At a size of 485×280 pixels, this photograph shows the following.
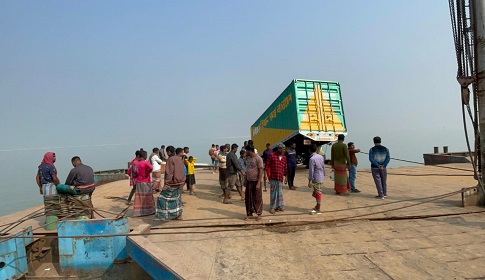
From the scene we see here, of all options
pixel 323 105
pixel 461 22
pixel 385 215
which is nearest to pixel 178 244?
pixel 385 215

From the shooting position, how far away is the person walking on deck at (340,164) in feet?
24.5

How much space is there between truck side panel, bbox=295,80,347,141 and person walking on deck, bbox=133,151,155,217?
22.1ft

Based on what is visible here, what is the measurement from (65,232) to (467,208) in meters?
7.65

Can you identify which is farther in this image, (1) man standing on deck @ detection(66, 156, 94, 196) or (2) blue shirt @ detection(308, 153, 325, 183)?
(2) blue shirt @ detection(308, 153, 325, 183)

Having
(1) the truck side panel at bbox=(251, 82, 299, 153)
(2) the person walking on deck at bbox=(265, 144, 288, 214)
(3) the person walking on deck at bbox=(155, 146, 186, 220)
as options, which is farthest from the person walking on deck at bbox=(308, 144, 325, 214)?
(1) the truck side panel at bbox=(251, 82, 299, 153)

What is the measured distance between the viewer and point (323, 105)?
1209cm

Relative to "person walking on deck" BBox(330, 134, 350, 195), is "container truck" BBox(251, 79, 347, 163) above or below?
above

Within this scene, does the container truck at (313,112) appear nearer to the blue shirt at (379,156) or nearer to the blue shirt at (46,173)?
the blue shirt at (379,156)

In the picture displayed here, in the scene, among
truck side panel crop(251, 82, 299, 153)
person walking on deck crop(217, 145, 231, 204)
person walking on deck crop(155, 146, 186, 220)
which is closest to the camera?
person walking on deck crop(155, 146, 186, 220)

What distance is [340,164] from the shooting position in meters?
7.60

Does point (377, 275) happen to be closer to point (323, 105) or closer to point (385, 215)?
point (385, 215)

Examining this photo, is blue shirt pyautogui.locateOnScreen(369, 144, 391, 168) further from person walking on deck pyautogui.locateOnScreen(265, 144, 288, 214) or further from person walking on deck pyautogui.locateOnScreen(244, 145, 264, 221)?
person walking on deck pyautogui.locateOnScreen(244, 145, 264, 221)

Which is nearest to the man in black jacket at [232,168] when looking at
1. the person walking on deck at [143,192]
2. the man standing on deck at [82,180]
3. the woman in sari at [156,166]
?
the person walking on deck at [143,192]

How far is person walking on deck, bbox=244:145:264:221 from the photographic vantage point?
5.66 m
